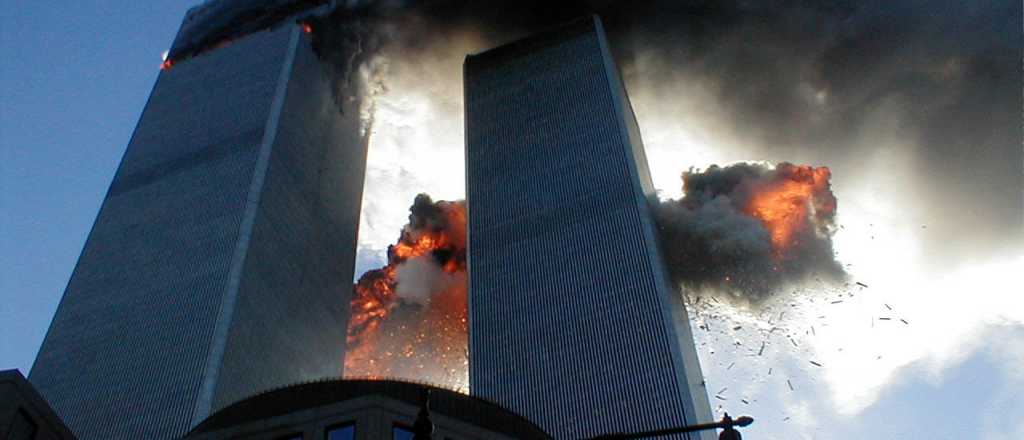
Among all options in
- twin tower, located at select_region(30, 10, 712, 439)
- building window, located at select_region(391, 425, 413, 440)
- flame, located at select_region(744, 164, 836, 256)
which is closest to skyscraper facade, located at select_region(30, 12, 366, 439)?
twin tower, located at select_region(30, 10, 712, 439)

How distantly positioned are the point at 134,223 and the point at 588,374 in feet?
206

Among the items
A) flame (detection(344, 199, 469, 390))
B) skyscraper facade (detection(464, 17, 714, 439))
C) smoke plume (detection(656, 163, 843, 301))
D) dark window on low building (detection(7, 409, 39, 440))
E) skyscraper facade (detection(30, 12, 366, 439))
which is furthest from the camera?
flame (detection(344, 199, 469, 390))

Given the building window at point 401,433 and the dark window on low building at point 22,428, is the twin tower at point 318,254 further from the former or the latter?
the building window at point 401,433

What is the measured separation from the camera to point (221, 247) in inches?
4417

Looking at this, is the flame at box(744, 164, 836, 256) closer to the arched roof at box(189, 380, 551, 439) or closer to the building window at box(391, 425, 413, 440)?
the arched roof at box(189, 380, 551, 439)

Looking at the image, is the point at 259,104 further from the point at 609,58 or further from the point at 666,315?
the point at 666,315

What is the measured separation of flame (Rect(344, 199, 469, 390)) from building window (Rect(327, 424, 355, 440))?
72861mm

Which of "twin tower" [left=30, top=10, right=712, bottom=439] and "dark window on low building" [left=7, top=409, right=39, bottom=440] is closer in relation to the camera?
"dark window on low building" [left=7, top=409, right=39, bottom=440]

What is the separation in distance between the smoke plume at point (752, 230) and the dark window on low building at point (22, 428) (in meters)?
84.6

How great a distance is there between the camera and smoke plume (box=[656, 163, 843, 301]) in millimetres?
118875

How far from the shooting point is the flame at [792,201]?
406 ft

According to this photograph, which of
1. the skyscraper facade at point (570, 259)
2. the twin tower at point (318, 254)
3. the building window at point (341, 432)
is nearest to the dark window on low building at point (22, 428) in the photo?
the building window at point (341, 432)

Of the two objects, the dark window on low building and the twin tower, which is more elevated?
the twin tower

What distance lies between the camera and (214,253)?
4400 inches
